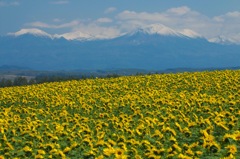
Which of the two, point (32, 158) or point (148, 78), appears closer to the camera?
point (32, 158)

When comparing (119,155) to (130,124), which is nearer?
(119,155)

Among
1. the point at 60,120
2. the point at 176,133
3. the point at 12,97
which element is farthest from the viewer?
the point at 12,97

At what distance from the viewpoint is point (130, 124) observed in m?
14.0

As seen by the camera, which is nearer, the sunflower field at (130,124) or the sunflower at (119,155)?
the sunflower at (119,155)

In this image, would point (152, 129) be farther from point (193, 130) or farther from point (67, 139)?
point (67, 139)

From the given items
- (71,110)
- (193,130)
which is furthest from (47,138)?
(71,110)

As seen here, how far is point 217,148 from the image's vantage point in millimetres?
9258

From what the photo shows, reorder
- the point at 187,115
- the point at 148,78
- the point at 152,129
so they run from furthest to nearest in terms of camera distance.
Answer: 1. the point at 148,78
2. the point at 187,115
3. the point at 152,129

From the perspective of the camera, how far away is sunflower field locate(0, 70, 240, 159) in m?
9.85

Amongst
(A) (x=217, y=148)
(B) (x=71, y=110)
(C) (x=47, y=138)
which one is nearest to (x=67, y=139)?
(C) (x=47, y=138)

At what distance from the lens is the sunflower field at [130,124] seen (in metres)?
9.85

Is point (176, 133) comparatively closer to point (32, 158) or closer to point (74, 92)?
point (32, 158)

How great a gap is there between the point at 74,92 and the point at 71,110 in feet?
17.6

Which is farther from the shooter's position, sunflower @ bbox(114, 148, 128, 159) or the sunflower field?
the sunflower field
